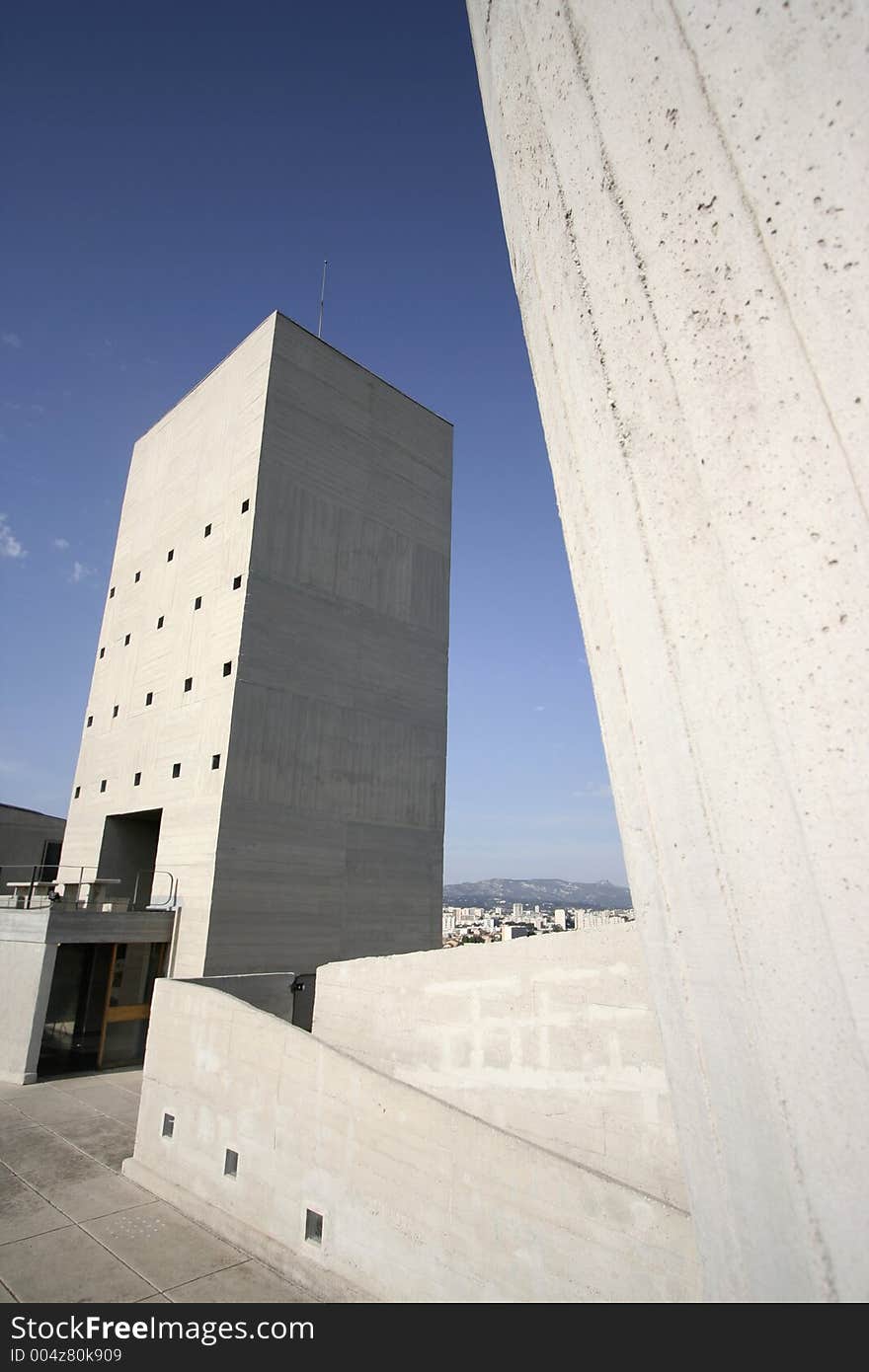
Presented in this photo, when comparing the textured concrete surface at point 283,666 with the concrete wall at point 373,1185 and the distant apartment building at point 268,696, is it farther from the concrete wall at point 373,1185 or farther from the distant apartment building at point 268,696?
the concrete wall at point 373,1185

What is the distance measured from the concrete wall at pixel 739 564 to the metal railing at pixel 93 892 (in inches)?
697

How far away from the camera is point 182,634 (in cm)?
2134

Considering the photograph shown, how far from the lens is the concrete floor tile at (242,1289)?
6660 millimetres

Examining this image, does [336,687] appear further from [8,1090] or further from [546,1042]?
[546,1042]

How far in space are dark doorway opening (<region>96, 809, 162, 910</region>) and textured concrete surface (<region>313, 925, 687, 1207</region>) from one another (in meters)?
15.8

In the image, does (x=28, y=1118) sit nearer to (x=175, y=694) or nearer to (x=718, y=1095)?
(x=175, y=694)

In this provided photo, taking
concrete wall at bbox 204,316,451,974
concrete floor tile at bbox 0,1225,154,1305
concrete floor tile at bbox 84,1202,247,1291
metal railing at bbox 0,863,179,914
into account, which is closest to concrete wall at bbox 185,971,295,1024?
concrete floor tile at bbox 84,1202,247,1291

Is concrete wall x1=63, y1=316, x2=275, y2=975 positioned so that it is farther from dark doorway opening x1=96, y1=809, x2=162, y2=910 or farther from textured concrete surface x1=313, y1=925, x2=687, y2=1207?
textured concrete surface x1=313, y1=925, x2=687, y2=1207

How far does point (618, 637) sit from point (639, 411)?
2.03ft

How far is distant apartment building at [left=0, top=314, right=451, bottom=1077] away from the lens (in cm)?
1791

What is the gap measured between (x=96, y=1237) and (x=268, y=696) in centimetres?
1263

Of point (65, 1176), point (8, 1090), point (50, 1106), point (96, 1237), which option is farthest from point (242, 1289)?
point (8, 1090)

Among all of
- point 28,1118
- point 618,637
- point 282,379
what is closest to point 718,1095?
point 618,637

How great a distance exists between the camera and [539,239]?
242 cm
